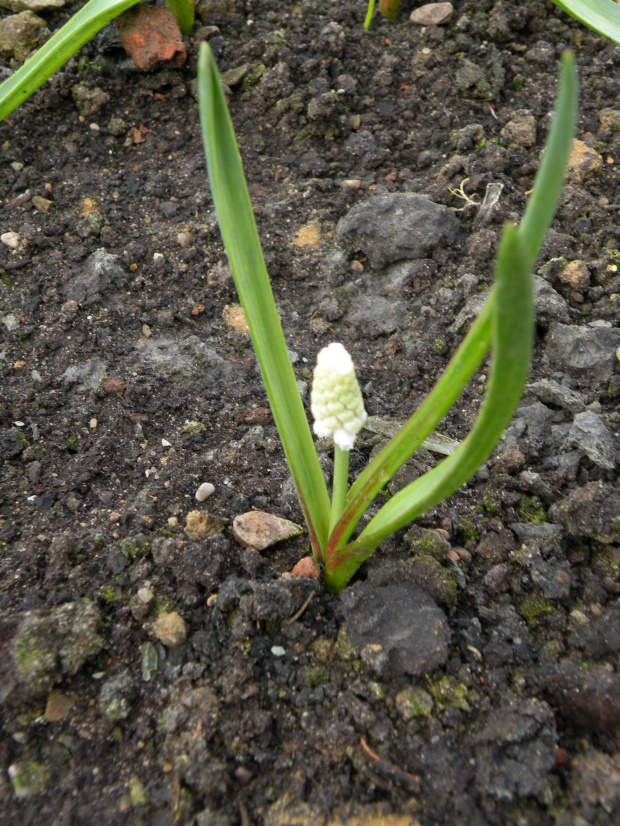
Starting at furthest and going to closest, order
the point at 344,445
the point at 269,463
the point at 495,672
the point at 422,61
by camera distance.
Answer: the point at 422,61 < the point at 269,463 < the point at 495,672 < the point at 344,445

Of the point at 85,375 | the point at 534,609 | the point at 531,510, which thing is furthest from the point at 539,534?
the point at 85,375

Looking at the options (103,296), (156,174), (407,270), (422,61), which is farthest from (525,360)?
(422,61)

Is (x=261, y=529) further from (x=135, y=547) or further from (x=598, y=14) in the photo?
(x=598, y=14)

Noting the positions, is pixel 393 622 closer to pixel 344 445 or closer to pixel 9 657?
pixel 344 445

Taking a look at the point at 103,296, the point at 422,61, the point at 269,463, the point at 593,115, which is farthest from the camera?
the point at 422,61

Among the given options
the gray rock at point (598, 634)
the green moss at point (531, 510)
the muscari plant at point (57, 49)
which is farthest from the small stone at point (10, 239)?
the gray rock at point (598, 634)

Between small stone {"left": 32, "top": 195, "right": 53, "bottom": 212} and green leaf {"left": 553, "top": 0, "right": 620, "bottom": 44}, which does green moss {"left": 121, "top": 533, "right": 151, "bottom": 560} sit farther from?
green leaf {"left": 553, "top": 0, "right": 620, "bottom": 44}
